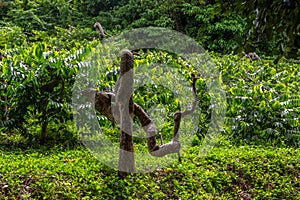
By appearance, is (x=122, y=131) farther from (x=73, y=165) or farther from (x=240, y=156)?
(x=240, y=156)

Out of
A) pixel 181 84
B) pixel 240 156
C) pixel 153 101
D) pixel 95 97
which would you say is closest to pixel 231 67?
pixel 181 84

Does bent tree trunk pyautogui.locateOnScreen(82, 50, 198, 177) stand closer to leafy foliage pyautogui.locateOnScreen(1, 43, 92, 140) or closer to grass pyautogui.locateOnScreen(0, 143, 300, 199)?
grass pyautogui.locateOnScreen(0, 143, 300, 199)

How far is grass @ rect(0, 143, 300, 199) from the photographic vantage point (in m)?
4.30

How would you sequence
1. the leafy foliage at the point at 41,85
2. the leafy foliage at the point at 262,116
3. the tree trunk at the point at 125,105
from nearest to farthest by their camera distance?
the tree trunk at the point at 125,105 → the leafy foliage at the point at 41,85 → the leafy foliage at the point at 262,116

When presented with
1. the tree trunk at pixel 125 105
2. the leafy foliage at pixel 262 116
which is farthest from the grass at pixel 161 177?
the leafy foliage at pixel 262 116

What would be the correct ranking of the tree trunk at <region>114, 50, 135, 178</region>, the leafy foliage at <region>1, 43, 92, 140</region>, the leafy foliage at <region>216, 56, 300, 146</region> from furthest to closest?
the leafy foliage at <region>216, 56, 300, 146</region>, the leafy foliage at <region>1, 43, 92, 140</region>, the tree trunk at <region>114, 50, 135, 178</region>

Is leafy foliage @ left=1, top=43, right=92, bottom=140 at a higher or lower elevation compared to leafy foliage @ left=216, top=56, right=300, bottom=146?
higher

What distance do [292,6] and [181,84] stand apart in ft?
16.4

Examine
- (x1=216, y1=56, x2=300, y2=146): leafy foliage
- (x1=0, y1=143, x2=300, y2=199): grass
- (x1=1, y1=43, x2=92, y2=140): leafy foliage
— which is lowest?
(x1=0, y1=143, x2=300, y2=199): grass

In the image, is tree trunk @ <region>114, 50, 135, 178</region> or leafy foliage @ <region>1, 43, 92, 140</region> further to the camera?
leafy foliage @ <region>1, 43, 92, 140</region>

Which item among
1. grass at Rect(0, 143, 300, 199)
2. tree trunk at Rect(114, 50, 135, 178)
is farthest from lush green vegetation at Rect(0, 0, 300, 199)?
tree trunk at Rect(114, 50, 135, 178)

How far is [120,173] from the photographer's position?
4.50 meters

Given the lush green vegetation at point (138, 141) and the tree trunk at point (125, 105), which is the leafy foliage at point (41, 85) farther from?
the tree trunk at point (125, 105)

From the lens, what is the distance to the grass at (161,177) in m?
4.30
